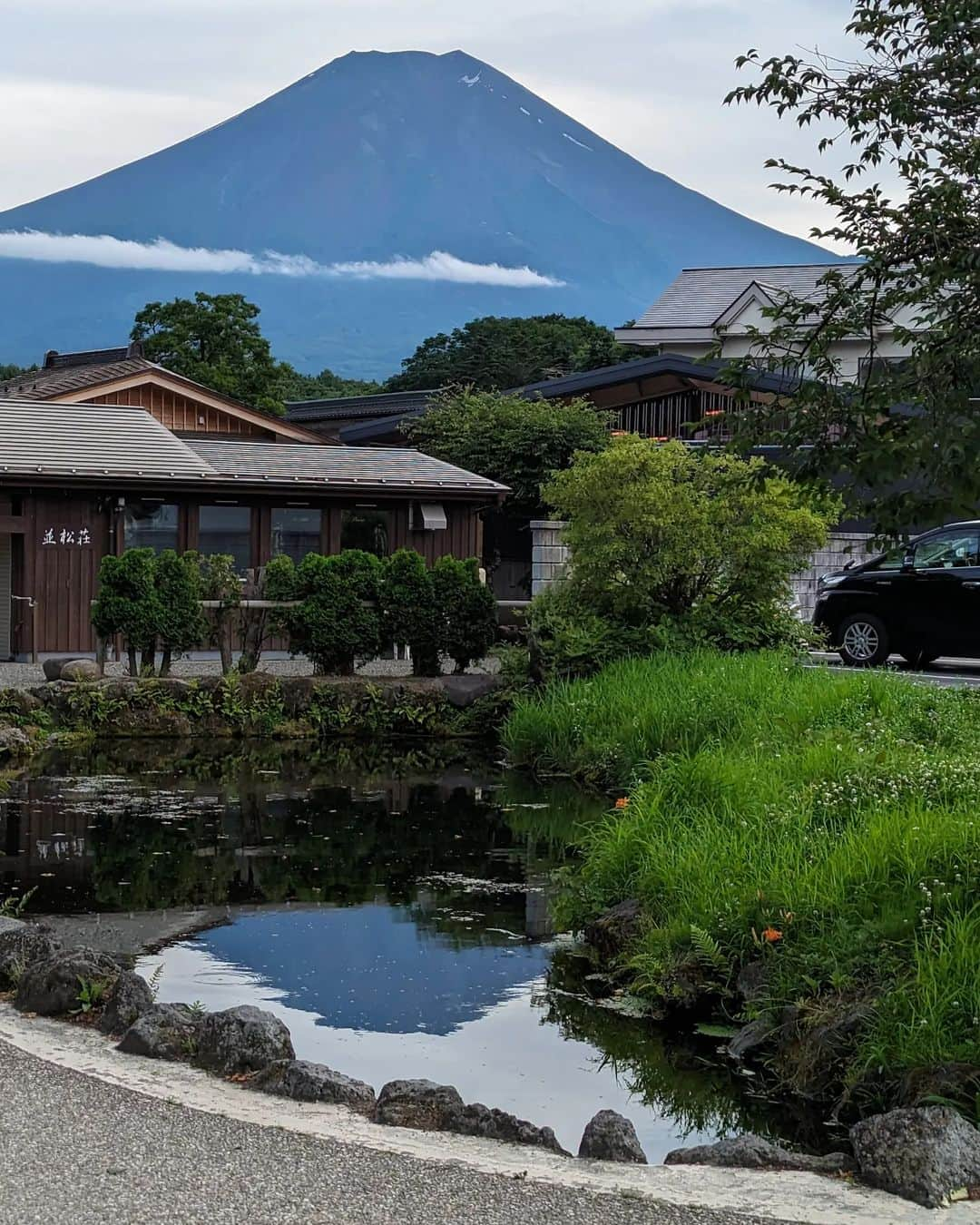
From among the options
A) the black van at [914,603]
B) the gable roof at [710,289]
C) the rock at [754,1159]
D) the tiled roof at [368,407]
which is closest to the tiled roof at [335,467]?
the black van at [914,603]

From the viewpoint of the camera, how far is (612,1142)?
5.25 m

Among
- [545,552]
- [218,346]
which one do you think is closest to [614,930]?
[545,552]

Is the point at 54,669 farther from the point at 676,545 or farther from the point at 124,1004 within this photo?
the point at 124,1004

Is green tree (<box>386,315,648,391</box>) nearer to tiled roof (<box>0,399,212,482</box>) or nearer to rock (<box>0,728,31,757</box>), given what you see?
tiled roof (<box>0,399,212,482</box>)

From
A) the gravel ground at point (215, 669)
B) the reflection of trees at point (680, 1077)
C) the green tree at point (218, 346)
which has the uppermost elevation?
the green tree at point (218, 346)

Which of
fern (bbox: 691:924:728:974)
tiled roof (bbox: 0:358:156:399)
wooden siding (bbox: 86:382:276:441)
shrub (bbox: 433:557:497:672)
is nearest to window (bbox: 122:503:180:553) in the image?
shrub (bbox: 433:557:497:672)

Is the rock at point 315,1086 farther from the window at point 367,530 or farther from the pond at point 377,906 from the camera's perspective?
the window at point 367,530

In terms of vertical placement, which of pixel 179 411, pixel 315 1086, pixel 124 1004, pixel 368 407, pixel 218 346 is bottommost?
pixel 315 1086

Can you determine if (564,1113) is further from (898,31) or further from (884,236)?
(898,31)

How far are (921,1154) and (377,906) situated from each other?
5443 mm

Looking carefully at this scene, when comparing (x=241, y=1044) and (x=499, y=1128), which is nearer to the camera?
(x=499, y=1128)

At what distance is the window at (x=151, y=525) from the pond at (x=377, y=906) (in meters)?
7.48

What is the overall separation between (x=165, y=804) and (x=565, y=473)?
275 inches

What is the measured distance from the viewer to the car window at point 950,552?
18.8 meters
